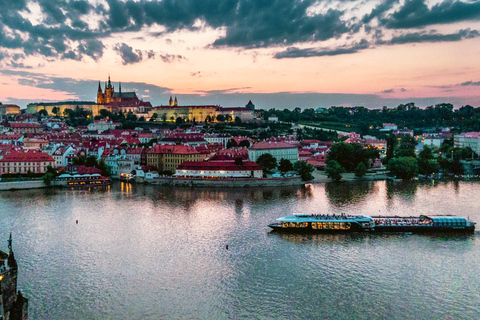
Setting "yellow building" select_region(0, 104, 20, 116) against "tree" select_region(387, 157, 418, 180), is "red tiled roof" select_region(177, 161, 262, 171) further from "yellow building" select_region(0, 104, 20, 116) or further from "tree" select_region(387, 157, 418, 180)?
"yellow building" select_region(0, 104, 20, 116)

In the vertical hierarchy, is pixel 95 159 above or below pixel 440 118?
below

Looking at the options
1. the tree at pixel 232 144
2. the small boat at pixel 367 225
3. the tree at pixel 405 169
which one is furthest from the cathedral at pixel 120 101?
the small boat at pixel 367 225

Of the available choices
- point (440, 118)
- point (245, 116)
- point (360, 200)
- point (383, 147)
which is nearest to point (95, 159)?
point (360, 200)

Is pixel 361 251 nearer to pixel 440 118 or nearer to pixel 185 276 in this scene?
pixel 185 276

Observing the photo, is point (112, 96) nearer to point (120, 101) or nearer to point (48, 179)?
point (120, 101)

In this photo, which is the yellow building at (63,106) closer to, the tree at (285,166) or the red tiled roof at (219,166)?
the red tiled roof at (219,166)

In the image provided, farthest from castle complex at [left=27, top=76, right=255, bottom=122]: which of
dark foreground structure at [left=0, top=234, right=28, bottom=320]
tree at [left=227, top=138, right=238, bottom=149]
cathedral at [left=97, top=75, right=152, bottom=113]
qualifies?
dark foreground structure at [left=0, top=234, right=28, bottom=320]
